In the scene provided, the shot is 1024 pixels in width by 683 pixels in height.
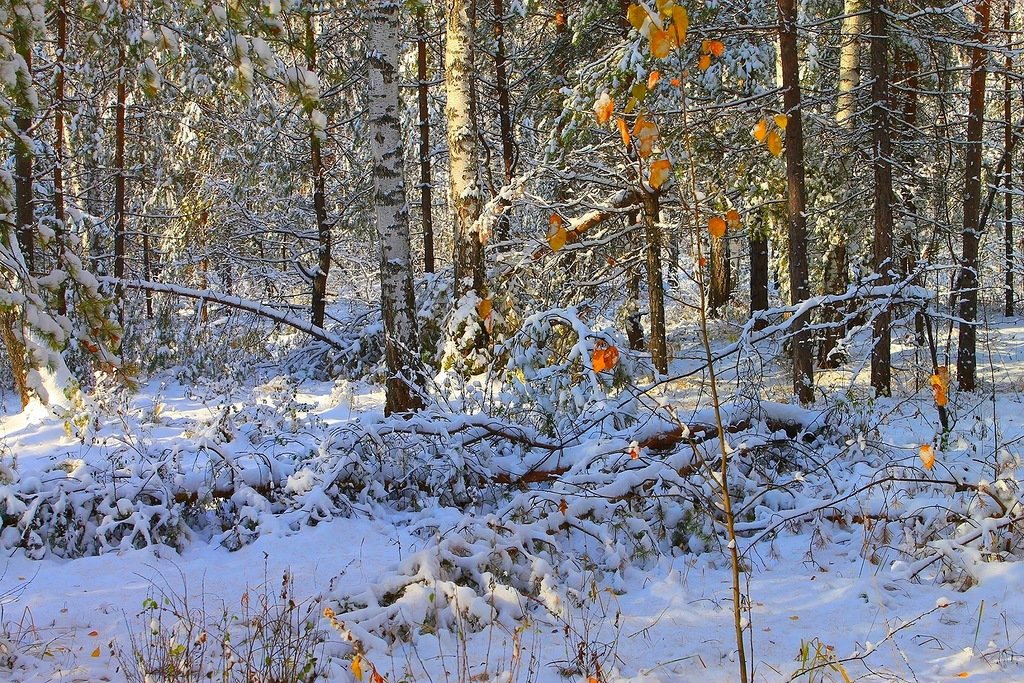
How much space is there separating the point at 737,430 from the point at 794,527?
Result: 1.16 m

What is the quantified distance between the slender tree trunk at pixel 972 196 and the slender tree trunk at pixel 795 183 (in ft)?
6.58

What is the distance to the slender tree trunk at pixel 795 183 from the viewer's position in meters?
8.43

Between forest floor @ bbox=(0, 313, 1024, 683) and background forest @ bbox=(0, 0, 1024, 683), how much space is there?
3 cm

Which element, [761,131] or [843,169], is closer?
[761,131]

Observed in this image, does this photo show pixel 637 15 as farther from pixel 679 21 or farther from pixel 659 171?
pixel 659 171

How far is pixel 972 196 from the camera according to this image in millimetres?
9773

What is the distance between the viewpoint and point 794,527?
4.49 meters

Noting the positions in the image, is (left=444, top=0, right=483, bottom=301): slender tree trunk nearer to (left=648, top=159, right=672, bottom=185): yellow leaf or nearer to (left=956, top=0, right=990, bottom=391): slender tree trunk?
(left=648, top=159, right=672, bottom=185): yellow leaf

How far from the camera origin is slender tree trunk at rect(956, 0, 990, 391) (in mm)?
9242

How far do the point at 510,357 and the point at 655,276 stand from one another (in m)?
3.16

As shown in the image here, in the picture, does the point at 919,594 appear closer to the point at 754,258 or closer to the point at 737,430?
the point at 737,430

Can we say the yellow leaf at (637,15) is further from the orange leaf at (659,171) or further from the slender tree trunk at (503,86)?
the slender tree trunk at (503,86)

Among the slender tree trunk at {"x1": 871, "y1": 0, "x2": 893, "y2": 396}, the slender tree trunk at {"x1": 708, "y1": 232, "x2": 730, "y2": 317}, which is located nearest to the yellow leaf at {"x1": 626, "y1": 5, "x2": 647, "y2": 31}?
the slender tree trunk at {"x1": 871, "y1": 0, "x2": 893, "y2": 396}

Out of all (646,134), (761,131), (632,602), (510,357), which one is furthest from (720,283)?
(646,134)
